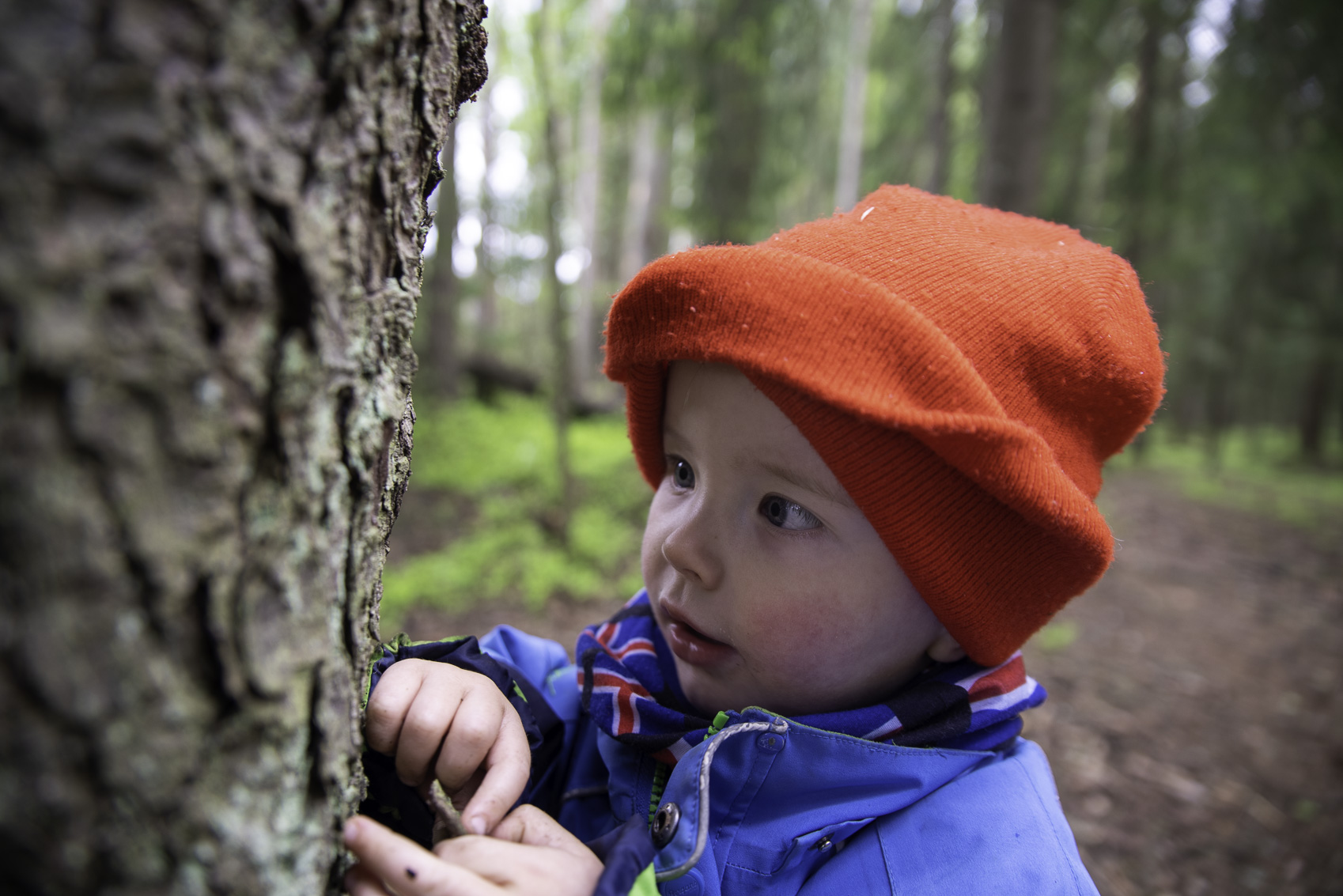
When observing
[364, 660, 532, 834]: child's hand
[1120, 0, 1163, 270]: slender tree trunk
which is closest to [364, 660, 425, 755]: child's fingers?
[364, 660, 532, 834]: child's hand

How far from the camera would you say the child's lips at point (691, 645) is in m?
1.26

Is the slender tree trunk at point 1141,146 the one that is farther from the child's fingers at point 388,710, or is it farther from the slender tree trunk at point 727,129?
the child's fingers at point 388,710

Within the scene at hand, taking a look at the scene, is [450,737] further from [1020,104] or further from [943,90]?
[943,90]

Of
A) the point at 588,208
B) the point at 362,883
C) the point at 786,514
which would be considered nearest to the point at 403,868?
the point at 362,883

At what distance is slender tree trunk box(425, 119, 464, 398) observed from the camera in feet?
27.7

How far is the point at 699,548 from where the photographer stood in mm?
1226

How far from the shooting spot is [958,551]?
4.01 feet

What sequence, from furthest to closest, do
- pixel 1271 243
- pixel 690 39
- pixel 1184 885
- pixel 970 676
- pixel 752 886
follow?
pixel 1271 243
pixel 690 39
pixel 1184 885
pixel 970 676
pixel 752 886

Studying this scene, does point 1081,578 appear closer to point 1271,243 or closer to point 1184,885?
point 1184,885

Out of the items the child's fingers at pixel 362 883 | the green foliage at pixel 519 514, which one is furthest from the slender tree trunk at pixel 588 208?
the child's fingers at pixel 362 883

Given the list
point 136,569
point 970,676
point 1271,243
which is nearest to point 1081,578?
point 970,676

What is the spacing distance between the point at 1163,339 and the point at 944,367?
503 centimetres

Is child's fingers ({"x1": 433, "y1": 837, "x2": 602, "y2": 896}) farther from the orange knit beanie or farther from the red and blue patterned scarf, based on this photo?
the orange knit beanie

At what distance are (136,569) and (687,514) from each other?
2.75 feet
